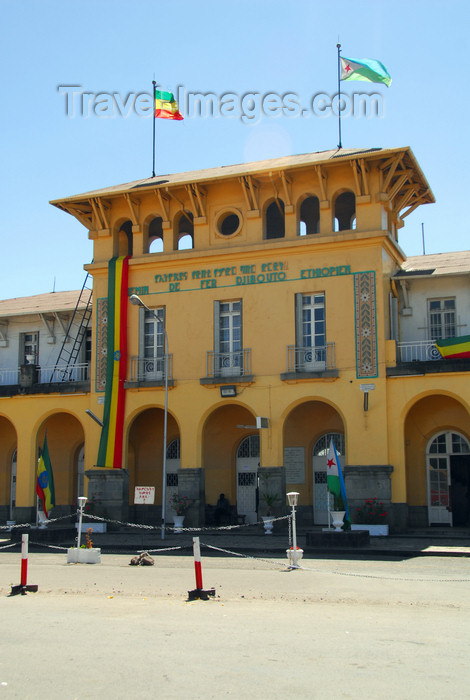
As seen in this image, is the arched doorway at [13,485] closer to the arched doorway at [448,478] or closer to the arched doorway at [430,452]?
the arched doorway at [430,452]

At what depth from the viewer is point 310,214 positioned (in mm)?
29062

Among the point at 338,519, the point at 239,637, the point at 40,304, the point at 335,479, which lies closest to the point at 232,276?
the point at 335,479

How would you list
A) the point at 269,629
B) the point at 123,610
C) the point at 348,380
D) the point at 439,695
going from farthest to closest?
the point at 348,380
the point at 123,610
the point at 269,629
the point at 439,695

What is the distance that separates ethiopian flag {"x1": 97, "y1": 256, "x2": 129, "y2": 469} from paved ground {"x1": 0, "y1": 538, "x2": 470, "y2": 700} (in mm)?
12328

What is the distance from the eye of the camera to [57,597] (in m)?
12.3

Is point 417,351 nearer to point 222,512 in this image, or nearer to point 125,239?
point 222,512

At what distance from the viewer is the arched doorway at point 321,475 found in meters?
26.8

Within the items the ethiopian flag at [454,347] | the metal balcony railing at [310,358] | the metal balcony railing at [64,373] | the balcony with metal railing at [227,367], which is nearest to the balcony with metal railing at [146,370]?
the balcony with metal railing at [227,367]

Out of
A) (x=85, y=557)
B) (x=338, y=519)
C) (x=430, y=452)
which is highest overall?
(x=430, y=452)

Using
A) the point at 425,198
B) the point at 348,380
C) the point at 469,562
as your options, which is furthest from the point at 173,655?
the point at 425,198

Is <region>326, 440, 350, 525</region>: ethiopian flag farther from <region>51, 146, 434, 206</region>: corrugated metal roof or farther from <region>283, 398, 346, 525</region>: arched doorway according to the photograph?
<region>51, 146, 434, 206</region>: corrugated metal roof

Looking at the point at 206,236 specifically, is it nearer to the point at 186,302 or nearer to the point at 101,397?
the point at 186,302

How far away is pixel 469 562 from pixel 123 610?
967cm

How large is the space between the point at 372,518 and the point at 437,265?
926 centimetres
